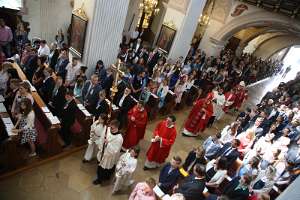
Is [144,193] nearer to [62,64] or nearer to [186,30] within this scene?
[62,64]

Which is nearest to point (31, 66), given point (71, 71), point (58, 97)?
point (71, 71)

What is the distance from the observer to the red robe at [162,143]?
20.7ft

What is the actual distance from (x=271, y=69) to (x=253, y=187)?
2040cm

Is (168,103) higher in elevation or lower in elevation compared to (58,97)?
lower

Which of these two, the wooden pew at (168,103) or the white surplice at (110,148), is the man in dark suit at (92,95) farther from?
the wooden pew at (168,103)

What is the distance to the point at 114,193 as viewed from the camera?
5773 mm

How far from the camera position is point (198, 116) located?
27.9ft

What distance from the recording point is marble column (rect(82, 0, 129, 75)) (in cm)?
736

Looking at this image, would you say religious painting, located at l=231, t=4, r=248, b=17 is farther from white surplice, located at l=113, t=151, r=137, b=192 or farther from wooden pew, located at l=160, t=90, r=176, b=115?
white surplice, located at l=113, t=151, r=137, b=192

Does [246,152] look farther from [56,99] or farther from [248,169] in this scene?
[56,99]

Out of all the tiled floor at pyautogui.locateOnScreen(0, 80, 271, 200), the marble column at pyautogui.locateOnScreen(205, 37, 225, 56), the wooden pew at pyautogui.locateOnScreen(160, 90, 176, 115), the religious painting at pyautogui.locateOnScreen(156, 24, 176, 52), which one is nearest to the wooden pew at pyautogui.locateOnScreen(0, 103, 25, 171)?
the tiled floor at pyautogui.locateOnScreen(0, 80, 271, 200)

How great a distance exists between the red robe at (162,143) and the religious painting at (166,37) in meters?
6.62

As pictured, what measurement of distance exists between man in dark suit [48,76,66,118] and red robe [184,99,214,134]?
166 inches

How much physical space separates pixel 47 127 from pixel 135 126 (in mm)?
2088
